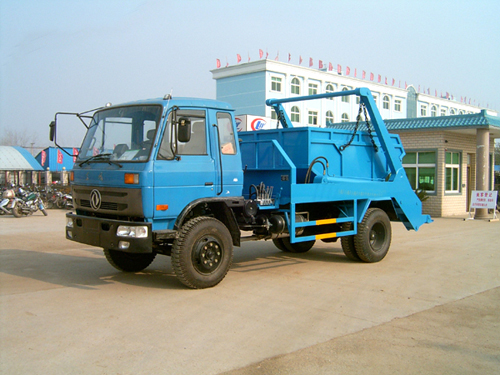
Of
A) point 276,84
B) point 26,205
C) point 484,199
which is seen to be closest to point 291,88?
point 276,84

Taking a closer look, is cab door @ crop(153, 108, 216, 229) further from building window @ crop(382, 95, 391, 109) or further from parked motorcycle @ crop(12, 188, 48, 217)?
building window @ crop(382, 95, 391, 109)

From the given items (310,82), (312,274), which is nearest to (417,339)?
(312,274)

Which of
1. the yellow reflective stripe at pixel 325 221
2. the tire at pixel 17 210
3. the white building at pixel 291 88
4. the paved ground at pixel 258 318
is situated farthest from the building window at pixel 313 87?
the yellow reflective stripe at pixel 325 221

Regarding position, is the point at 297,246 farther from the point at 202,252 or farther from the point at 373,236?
the point at 202,252

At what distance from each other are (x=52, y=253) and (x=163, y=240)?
14.8ft

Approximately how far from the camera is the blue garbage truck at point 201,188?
22.0 ft

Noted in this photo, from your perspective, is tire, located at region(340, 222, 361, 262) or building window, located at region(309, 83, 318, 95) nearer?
tire, located at region(340, 222, 361, 262)

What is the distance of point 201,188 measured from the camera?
713 cm

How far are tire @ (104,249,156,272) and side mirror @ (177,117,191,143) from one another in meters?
2.67

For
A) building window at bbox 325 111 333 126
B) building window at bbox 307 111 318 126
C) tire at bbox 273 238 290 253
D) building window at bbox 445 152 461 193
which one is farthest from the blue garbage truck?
building window at bbox 325 111 333 126

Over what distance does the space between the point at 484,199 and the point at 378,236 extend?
426 inches

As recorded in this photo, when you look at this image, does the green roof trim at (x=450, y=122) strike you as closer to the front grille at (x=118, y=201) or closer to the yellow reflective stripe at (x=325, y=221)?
the yellow reflective stripe at (x=325, y=221)

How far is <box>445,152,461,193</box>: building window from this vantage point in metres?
20.6

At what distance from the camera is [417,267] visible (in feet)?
29.9
